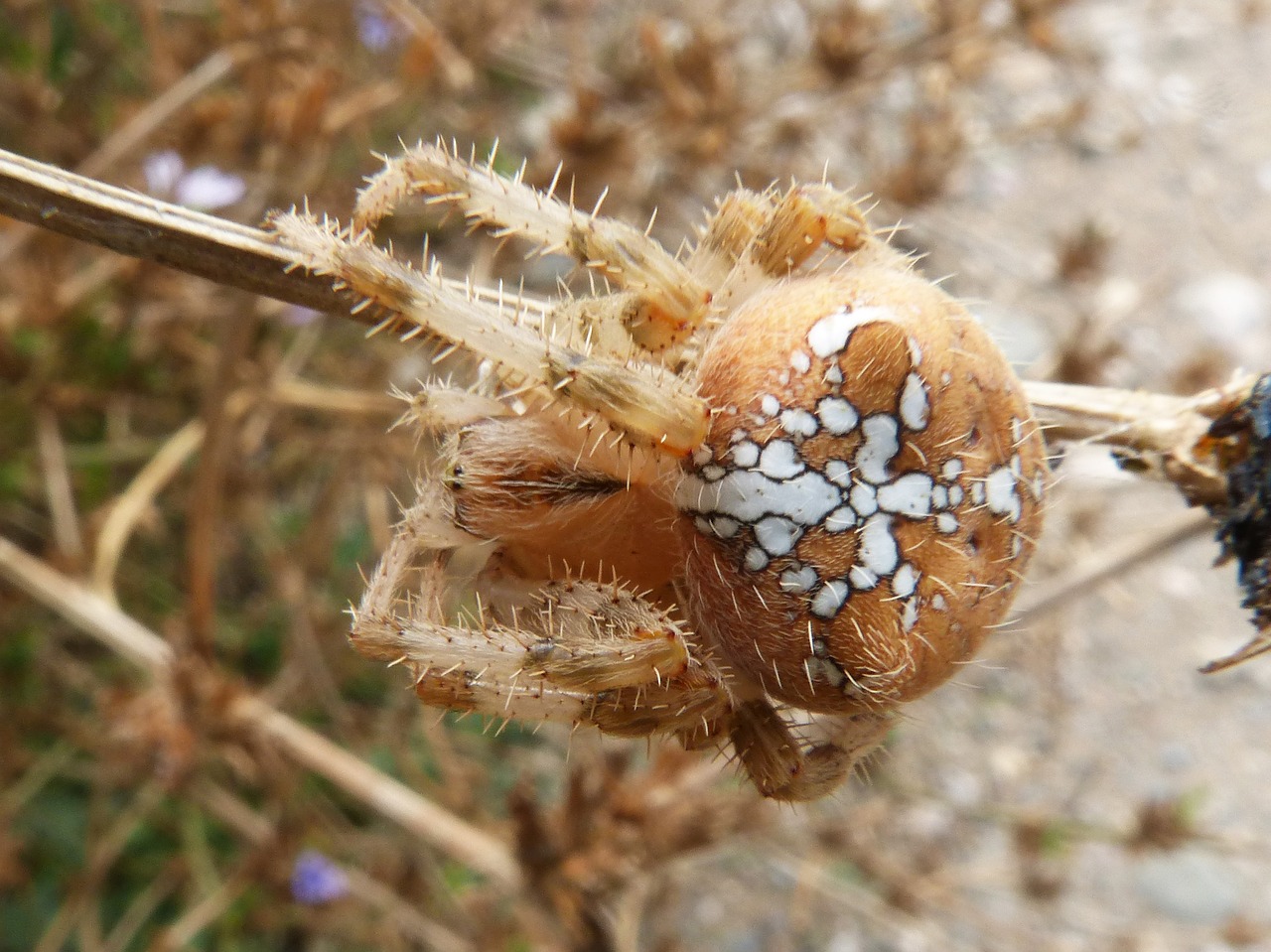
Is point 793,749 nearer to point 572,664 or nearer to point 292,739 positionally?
point 572,664

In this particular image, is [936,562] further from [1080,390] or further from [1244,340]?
[1244,340]

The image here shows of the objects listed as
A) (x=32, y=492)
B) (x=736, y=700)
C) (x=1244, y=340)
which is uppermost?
(x=1244, y=340)

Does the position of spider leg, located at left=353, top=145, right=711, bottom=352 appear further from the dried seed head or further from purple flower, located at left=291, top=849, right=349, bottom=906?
purple flower, located at left=291, top=849, right=349, bottom=906

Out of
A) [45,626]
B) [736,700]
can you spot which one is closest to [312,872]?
[45,626]

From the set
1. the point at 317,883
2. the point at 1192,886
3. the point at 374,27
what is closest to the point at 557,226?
the point at 317,883

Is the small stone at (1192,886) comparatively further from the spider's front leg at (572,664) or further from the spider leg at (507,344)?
the spider leg at (507,344)

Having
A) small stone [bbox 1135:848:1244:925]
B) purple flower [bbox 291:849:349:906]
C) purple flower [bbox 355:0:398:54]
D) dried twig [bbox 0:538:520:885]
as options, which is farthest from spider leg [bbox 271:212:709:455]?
small stone [bbox 1135:848:1244:925]

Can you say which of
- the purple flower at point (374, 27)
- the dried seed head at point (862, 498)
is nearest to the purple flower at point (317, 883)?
the dried seed head at point (862, 498)
